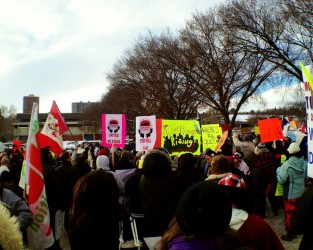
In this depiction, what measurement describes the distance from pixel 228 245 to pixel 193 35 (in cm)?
2730

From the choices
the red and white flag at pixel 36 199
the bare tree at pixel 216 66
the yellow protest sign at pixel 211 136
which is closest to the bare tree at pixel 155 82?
the bare tree at pixel 216 66

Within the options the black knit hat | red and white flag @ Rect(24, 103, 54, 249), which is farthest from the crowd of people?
red and white flag @ Rect(24, 103, 54, 249)

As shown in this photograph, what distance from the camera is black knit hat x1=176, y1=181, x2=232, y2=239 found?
2.16 m

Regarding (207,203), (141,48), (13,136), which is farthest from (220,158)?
(13,136)

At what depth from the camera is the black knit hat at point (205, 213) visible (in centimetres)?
216

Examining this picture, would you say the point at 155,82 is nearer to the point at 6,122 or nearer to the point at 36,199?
the point at 36,199

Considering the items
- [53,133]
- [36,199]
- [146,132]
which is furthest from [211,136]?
[36,199]

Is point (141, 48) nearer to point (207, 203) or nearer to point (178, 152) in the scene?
point (178, 152)

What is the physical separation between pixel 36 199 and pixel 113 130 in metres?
7.12

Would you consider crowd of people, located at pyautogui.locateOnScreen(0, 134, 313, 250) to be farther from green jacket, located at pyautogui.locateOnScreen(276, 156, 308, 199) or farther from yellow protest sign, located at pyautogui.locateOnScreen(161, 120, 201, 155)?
yellow protest sign, located at pyautogui.locateOnScreen(161, 120, 201, 155)

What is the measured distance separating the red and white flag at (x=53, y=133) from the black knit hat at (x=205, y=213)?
6789 millimetres

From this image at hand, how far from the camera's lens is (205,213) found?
7.11 ft

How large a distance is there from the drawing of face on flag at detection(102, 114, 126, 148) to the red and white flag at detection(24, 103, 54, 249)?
6.82m

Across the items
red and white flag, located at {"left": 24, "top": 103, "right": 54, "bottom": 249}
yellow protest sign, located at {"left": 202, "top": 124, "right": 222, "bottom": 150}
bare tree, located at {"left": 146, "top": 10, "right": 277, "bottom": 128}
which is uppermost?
bare tree, located at {"left": 146, "top": 10, "right": 277, "bottom": 128}
